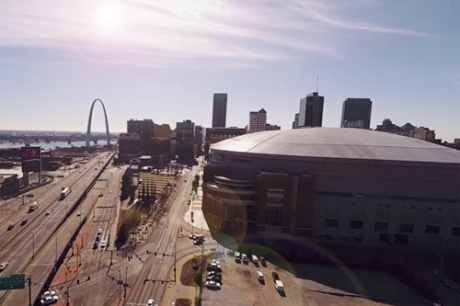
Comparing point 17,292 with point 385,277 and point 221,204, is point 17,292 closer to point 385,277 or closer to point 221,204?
point 221,204

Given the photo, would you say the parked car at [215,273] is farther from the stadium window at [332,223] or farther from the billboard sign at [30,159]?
the billboard sign at [30,159]

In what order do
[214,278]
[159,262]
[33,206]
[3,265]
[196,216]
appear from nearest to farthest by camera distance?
1. [214,278]
2. [3,265]
3. [159,262]
4. [196,216]
5. [33,206]

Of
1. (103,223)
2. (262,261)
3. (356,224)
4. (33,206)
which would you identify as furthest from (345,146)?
(33,206)

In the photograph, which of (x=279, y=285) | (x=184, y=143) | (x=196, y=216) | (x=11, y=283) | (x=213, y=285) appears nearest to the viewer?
(x=11, y=283)

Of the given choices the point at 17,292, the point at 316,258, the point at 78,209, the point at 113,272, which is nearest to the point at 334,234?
the point at 316,258

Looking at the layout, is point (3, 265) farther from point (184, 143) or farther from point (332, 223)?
point (184, 143)

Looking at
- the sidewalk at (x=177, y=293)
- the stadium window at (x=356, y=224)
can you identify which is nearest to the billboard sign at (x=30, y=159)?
the sidewalk at (x=177, y=293)
